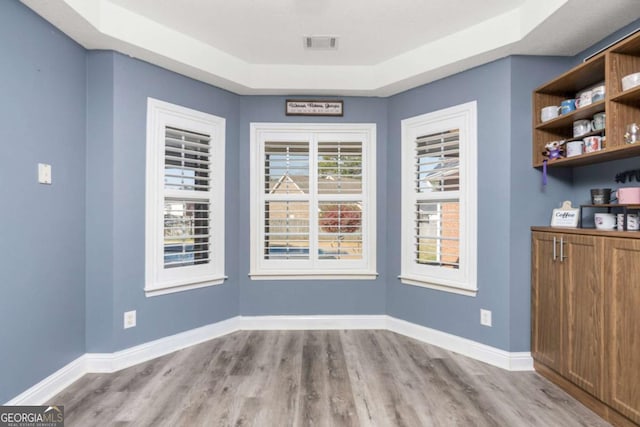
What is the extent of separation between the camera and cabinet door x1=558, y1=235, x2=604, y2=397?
1917mm

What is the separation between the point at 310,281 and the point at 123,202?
1.87 metres

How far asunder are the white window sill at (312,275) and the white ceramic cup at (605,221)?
187 centimetres

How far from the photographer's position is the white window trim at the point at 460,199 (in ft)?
9.05

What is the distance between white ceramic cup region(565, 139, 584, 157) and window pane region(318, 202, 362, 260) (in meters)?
1.79

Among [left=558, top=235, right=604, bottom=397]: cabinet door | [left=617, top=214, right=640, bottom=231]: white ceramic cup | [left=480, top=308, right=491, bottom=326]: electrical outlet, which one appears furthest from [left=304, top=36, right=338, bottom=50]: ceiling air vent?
[left=480, top=308, right=491, bottom=326]: electrical outlet

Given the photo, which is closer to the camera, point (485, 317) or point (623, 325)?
point (623, 325)

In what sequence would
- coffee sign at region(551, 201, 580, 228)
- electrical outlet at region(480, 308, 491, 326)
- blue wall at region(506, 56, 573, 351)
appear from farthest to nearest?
electrical outlet at region(480, 308, 491, 326) → blue wall at region(506, 56, 573, 351) → coffee sign at region(551, 201, 580, 228)

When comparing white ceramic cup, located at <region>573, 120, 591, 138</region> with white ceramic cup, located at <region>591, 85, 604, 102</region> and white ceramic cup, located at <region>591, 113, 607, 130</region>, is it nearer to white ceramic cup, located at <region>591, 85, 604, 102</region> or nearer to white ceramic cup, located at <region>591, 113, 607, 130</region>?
white ceramic cup, located at <region>591, 113, 607, 130</region>

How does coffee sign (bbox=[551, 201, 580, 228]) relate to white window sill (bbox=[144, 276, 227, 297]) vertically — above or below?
above

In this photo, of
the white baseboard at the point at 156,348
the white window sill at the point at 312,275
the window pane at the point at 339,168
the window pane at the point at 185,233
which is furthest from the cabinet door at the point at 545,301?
the window pane at the point at 185,233

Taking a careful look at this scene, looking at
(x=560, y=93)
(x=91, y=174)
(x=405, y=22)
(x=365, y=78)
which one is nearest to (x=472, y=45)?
(x=405, y=22)

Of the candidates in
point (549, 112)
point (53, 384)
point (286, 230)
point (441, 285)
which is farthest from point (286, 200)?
point (549, 112)

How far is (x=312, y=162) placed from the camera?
3422mm

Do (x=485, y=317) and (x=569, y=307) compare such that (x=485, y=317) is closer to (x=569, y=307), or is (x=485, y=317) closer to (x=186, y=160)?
(x=569, y=307)
